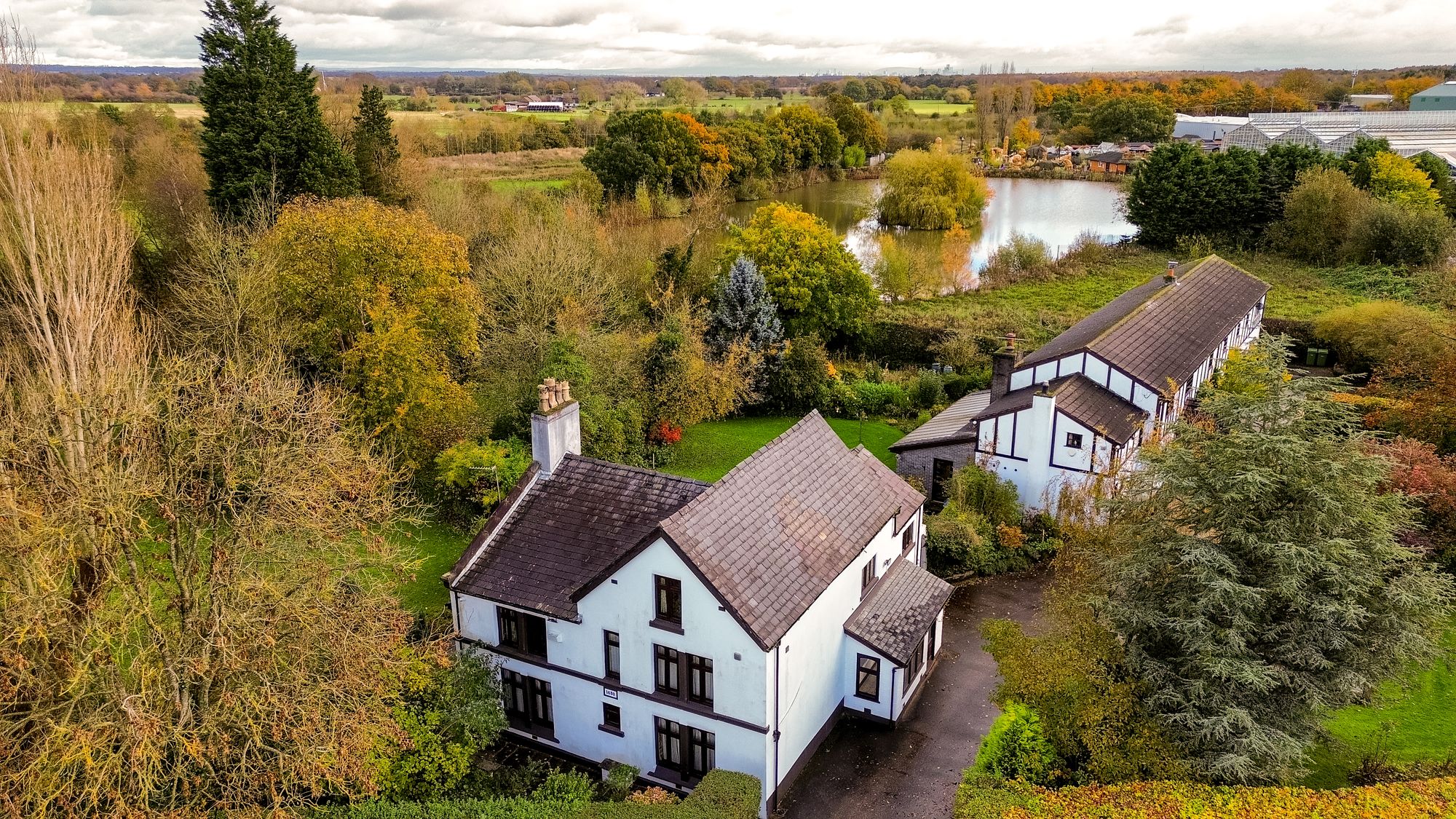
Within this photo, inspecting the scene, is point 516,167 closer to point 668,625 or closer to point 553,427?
point 553,427

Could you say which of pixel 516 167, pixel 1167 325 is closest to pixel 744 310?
pixel 1167 325

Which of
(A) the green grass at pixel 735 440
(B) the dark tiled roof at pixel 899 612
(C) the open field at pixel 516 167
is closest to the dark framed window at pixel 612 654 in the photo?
(B) the dark tiled roof at pixel 899 612

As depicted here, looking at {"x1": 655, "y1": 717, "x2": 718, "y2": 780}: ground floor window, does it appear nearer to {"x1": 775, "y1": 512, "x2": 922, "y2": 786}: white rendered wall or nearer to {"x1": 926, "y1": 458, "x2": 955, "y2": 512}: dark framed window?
{"x1": 775, "y1": 512, "x2": 922, "y2": 786}: white rendered wall

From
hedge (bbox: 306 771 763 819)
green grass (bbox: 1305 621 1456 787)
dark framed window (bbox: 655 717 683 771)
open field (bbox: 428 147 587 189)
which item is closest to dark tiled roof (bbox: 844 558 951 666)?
dark framed window (bbox: 655 717 683 771)

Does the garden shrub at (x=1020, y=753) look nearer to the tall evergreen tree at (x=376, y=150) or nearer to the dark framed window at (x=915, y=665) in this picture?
the dark framed window at (x=915, y=665)

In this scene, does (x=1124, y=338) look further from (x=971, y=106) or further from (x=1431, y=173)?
(x=971, y=106)

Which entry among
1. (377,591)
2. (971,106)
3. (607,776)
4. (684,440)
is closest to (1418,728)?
(607,776)
